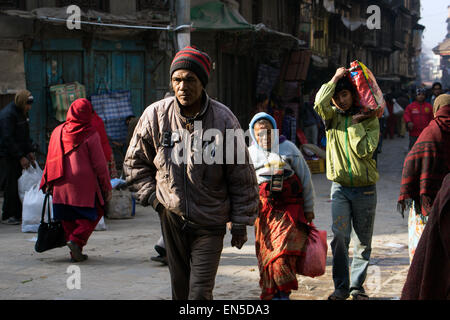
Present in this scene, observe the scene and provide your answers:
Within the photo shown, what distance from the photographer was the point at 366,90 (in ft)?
19.7

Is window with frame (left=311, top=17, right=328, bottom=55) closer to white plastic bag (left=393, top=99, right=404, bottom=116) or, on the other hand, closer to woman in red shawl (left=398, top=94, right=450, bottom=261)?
white plastic bag (left=393, top=99, right=404, bottom=116)

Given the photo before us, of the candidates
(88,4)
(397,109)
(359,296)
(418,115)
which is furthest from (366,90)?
(397,109)

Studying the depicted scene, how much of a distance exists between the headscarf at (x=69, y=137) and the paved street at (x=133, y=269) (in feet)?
3.31

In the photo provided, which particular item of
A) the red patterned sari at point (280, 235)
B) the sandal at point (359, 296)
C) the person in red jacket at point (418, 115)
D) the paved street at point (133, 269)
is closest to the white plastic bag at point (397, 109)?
the person in red jacket at point (418, 115)

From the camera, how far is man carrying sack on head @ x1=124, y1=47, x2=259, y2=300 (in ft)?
13.6

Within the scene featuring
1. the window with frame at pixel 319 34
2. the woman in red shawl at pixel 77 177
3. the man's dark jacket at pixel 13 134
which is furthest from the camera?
the window with frame at pixel 319 34

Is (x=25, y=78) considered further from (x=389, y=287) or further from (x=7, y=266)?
(x=389, y=287)

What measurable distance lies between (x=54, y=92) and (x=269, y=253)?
9.09 m

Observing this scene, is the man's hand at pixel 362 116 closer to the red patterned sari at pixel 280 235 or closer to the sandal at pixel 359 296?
the red patterned sari at pixel 280 235

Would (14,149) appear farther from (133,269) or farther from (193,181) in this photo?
(193,181)

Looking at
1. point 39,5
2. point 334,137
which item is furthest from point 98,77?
point 334,137

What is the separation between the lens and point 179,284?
14.1 feet

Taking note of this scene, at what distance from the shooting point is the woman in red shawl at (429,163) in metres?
5.59

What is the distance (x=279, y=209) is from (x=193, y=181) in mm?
1816
